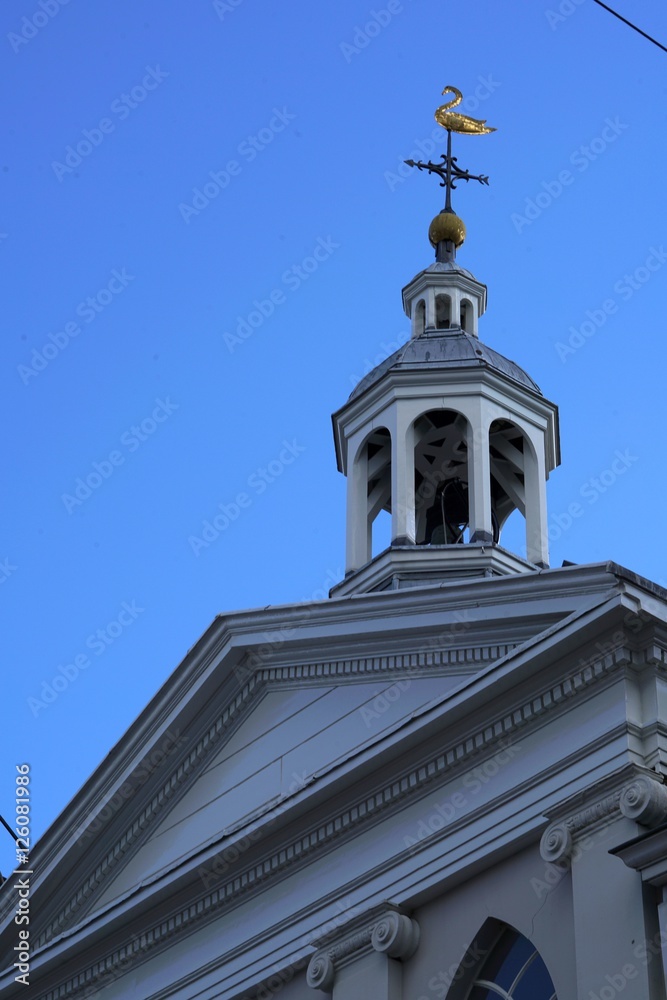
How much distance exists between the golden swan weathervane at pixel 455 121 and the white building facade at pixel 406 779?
5.13 meters

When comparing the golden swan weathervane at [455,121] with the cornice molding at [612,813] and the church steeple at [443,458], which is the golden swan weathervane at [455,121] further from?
the cornice molding at [612,813]

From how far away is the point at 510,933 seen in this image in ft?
54.4

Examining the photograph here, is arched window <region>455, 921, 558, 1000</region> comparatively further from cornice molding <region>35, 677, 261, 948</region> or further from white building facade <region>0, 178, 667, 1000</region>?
cornice molding <region>35, 677, 261, 948</region>

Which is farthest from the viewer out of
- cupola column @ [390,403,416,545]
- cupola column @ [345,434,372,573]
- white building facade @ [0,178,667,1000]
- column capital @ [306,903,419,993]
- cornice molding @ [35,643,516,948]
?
cupola column @ [345,434,372,573]

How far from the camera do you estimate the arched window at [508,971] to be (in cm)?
1605

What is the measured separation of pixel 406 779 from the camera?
707 inches

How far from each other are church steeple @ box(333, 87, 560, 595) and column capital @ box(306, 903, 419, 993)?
17.2 ft

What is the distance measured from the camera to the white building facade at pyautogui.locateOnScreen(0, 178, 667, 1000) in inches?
631

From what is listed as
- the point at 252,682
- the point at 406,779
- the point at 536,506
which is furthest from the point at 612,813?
the point at 536,506

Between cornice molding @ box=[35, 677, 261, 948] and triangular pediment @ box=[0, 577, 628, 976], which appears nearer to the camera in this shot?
triangular pediment @ box=[0, 577, 628, 976]

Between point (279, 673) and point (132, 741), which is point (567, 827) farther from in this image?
point (132, 741)

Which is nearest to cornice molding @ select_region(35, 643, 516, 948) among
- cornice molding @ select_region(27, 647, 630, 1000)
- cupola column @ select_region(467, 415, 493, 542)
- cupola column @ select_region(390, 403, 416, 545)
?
cornice molding @ select_region(27, 647, 630, 1000)

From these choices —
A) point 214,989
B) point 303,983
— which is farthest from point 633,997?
point 214,989

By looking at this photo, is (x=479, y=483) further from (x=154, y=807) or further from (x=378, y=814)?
(x=378, y=814)
